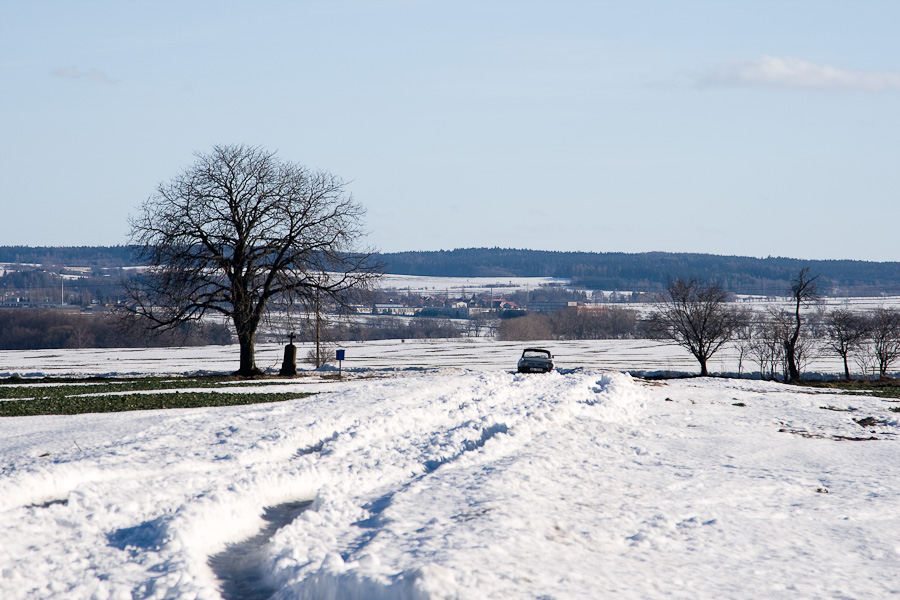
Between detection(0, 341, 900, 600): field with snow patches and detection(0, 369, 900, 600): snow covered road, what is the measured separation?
0.03 m

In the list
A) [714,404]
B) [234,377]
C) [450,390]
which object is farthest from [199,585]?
[234,377]

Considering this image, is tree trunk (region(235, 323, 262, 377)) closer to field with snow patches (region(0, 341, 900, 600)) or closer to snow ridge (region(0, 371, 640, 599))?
field with snow patches (region(0, 341, 900, 600))

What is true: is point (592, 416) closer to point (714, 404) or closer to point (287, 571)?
point (714, 404)

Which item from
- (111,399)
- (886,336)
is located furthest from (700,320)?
(111,399)

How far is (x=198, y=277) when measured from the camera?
114 feet

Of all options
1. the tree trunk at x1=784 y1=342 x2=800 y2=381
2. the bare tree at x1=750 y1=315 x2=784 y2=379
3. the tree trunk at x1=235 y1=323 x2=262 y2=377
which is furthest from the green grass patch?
the bare tree at x1=750 y1=315 x2=784 y2=379

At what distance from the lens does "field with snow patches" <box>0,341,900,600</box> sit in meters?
6.03

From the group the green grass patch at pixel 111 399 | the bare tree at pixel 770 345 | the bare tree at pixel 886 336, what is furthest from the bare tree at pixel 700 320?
the green grass patch at pixel 111 399

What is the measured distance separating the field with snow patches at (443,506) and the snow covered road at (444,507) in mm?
30

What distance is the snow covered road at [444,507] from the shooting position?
6.02 m

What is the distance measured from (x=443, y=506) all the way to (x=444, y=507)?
5 centimetres

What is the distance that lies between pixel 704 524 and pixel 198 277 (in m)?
30.2

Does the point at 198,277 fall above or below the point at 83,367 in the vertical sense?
above

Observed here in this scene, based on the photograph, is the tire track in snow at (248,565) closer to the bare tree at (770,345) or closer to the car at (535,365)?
the car at (535,365)
